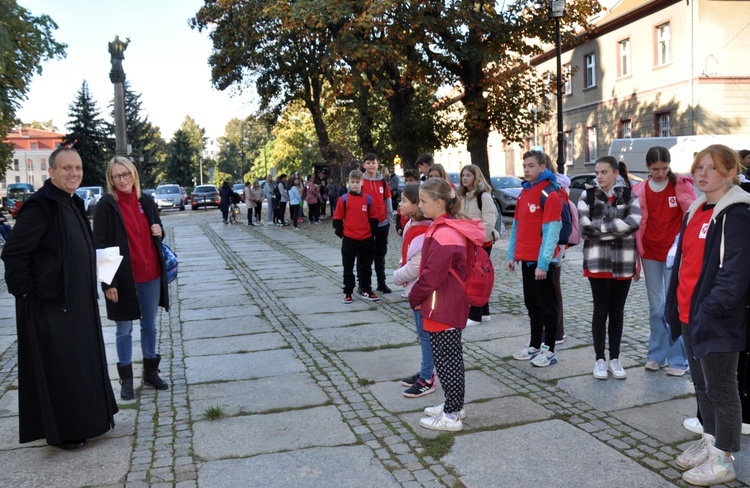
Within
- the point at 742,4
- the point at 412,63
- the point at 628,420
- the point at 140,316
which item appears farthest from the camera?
the point at 742,4

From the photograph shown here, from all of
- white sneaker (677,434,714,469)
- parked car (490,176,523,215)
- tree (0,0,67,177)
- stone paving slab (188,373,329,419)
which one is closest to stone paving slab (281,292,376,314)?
stone paving slab (188,373,329,419)

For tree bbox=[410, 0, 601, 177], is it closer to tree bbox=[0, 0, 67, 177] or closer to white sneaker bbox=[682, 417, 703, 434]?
tree bbox=[0, 0, 67, 177]

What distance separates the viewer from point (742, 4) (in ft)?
86.3

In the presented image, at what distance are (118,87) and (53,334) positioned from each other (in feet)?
35.0

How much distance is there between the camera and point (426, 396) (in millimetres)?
5309

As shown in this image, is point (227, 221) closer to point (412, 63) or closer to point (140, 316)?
point (412, 63)

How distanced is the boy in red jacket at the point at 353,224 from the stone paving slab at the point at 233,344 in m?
2.09

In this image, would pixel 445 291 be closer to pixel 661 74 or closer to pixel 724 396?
pixel 724 396

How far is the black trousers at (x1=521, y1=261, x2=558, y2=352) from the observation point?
234 inches

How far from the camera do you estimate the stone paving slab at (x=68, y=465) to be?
3932 mm

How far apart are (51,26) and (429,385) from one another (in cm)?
2766

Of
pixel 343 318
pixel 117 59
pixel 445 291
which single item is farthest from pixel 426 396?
pixel 117 59

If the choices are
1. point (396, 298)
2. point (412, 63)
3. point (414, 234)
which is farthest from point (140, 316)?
point (412, 63)

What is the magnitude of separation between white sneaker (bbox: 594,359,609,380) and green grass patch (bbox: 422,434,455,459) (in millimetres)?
1642
